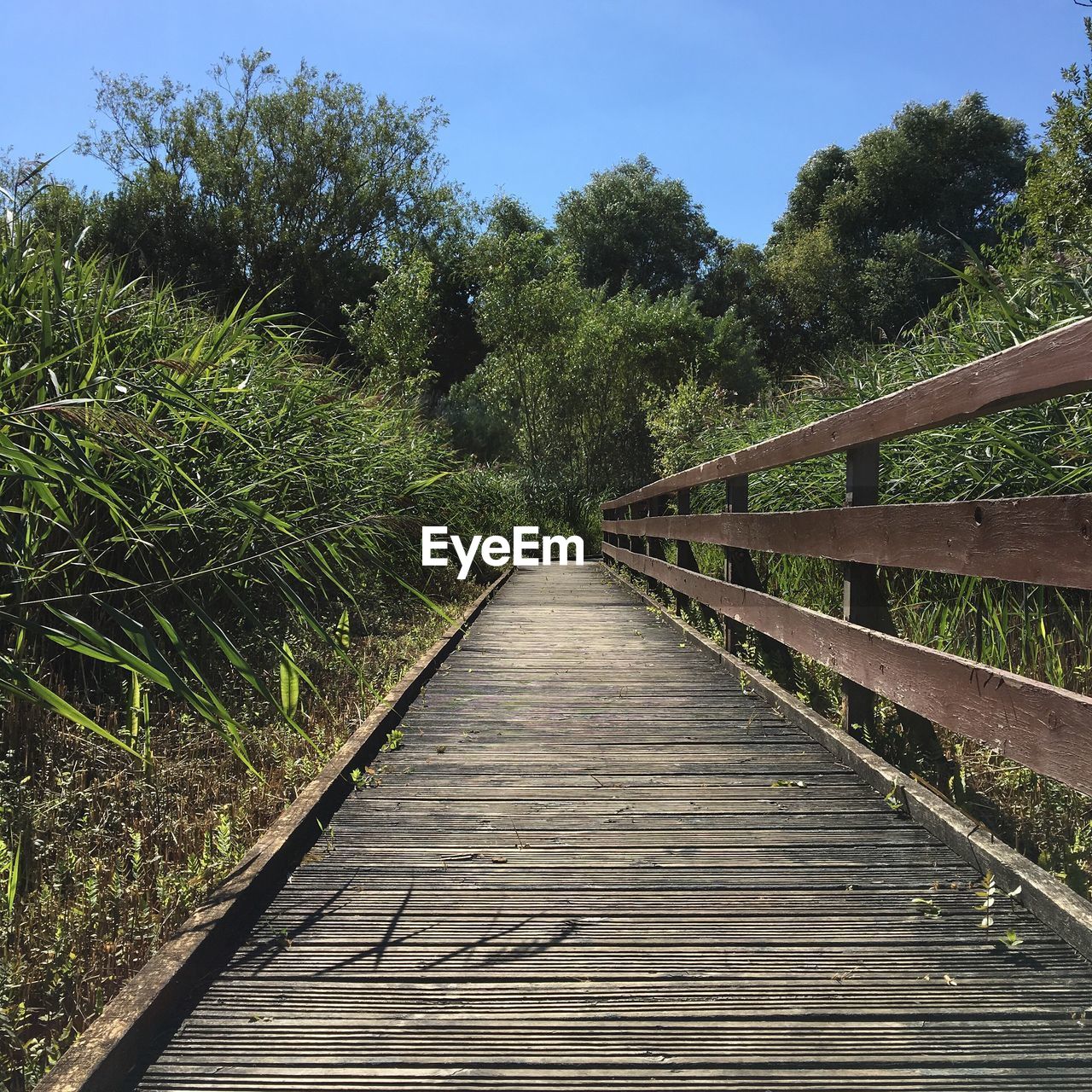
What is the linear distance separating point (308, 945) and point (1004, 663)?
2.32 m

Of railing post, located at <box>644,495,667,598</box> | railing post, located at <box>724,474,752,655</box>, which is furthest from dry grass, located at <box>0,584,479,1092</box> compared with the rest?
railing post, located at <box>644,495,667,598</box>

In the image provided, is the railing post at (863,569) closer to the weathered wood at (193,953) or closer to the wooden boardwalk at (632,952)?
the wooden boardwalk at (632,952)

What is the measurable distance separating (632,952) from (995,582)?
→ 6.59ft

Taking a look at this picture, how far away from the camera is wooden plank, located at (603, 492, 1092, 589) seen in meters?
1.81

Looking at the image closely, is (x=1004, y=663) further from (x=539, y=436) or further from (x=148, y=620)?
(x=539, y=436)

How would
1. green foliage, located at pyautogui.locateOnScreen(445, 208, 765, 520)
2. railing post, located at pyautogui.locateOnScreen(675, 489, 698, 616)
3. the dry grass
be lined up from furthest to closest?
green foliage, located at pyautogui.locateOnScreen(445, 208, 765, 520), railing post, located at pyautogui.locateOnScreen(675, 489, 698, 616), the dry grass

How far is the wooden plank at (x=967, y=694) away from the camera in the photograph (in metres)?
1.79

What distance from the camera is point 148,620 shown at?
3107 mm

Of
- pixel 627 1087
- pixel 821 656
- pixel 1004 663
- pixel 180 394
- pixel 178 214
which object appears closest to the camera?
pixel 627 1087

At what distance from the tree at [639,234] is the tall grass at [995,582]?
102 ft

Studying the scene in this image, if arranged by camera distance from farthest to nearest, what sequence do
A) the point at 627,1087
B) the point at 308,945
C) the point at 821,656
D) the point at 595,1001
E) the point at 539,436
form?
the point at 539,436 → the point at 821,656 → the point at 308,945 → the point at 595,1001 → the point at 627,1087

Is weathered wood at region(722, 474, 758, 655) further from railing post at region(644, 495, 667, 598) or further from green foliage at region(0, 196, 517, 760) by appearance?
railing post at region(644, 495, 667, 598)

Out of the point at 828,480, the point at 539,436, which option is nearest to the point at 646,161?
the point at 539,436
